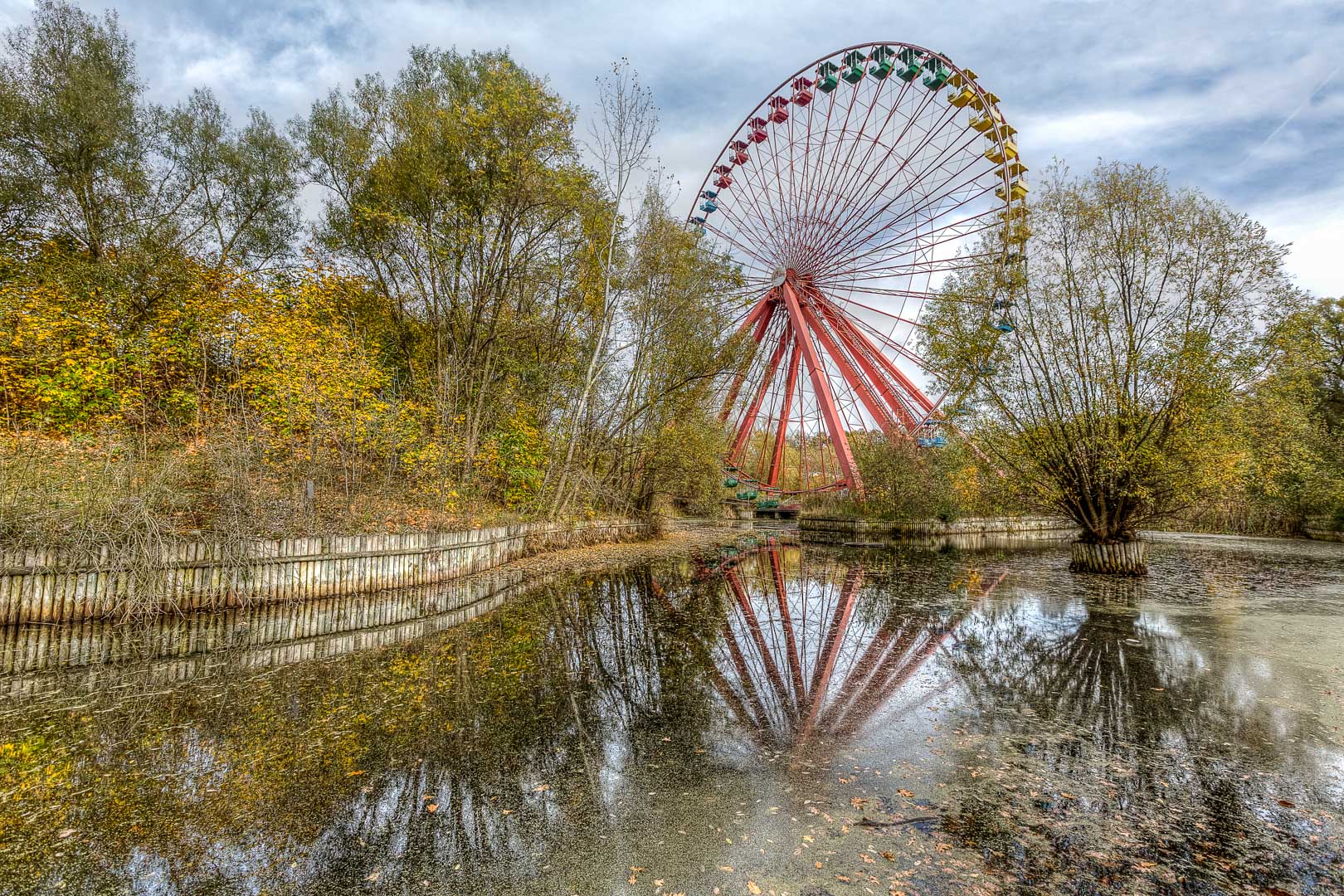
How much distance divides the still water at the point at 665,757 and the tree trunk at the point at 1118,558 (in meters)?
4.06

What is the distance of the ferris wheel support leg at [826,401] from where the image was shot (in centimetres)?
1739

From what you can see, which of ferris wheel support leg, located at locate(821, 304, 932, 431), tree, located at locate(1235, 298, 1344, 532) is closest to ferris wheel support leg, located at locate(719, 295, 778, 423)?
ferris wheel support leg, located at locate(821, 304, 932, 431)

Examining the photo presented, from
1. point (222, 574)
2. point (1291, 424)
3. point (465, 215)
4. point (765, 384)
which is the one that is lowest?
point (222, 574)

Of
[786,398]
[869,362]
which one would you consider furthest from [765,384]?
[869,362]

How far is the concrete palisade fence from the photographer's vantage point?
18.2 feet

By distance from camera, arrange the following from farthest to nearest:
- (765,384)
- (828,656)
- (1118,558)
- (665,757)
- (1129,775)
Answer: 1. (765,384)
2. (1118,558)
3. (828,656)
4. (665,757)
5. (1129,775)

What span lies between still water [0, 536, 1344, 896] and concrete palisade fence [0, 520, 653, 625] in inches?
16.0

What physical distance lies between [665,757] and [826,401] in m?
15.4

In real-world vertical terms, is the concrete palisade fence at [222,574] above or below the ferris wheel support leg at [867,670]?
above

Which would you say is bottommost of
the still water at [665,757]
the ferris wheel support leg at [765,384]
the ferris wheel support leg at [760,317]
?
the still water at [665,757]

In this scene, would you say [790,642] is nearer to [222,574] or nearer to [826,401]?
[222,574]

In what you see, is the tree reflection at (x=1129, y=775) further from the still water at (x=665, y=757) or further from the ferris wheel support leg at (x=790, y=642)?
the ferris wheel support leg at (x=790, y=642)

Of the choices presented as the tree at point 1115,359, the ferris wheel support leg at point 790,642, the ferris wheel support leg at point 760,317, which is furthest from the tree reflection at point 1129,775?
the ferris wheel support leg at point 760,317

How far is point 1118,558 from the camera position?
10516 millimetres
